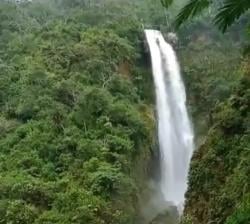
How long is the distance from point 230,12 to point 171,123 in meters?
25.8

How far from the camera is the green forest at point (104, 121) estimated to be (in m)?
13.0

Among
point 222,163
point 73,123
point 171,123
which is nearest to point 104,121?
point 73,123

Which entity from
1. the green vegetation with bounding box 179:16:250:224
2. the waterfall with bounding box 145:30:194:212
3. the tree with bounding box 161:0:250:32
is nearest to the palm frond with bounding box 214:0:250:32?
the tree with bounding box 161:0:250:32

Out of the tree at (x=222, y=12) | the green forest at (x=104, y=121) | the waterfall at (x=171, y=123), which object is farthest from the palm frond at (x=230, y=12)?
the waterfall at (x=171, y=123)

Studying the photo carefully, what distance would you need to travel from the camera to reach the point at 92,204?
16.0 metres

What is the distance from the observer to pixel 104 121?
2112 cm

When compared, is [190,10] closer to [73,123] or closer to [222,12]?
[222,12]

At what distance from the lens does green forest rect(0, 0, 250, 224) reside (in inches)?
513

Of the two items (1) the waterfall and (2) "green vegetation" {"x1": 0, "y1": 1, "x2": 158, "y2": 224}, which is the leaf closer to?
(2) "green vegetation" {"x1": 0, "y1": 1, "x2": 158, "y2": 224}

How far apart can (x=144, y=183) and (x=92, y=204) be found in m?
6.12

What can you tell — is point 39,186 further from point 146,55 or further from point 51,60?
point 146,55

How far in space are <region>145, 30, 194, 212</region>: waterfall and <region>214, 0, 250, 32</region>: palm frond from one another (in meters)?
19.3

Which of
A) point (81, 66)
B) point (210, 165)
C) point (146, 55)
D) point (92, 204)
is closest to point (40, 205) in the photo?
point (92, 204)

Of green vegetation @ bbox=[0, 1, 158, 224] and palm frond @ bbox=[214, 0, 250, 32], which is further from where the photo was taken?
green vegetation @ bbox=[0, 1, 158, 224]
